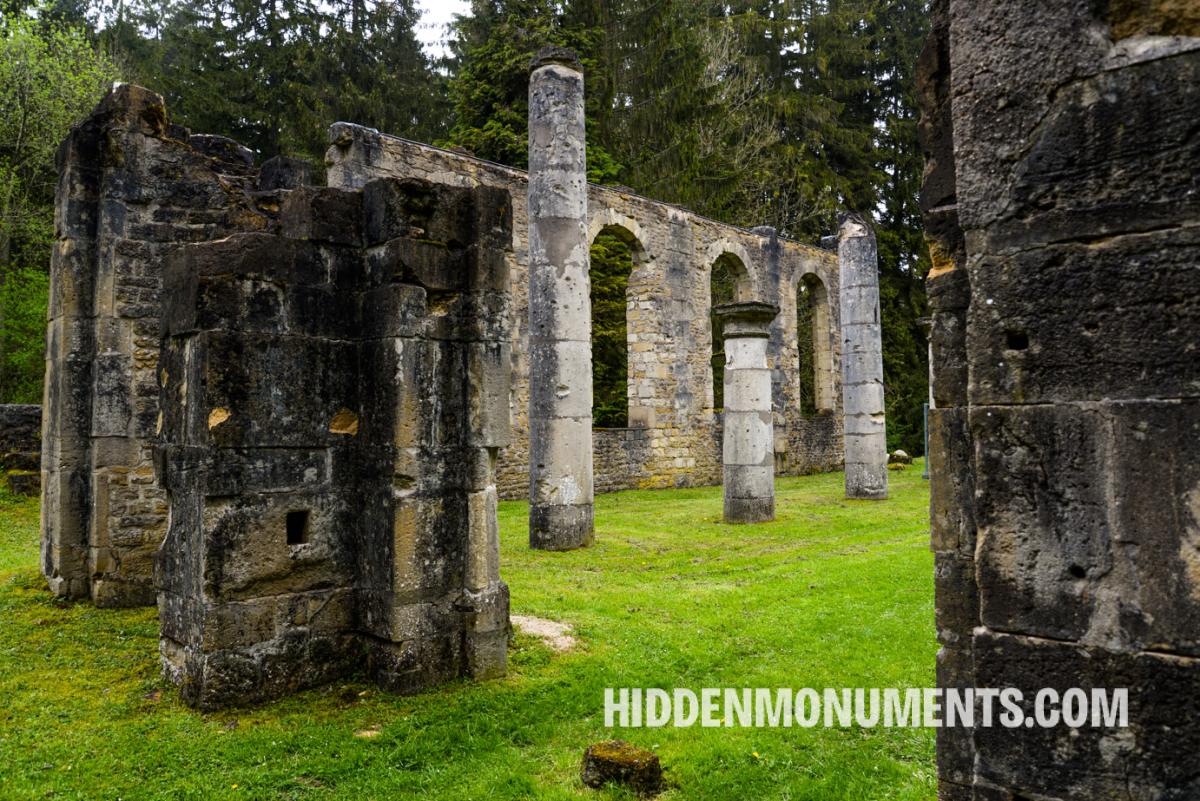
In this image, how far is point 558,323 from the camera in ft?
34.8

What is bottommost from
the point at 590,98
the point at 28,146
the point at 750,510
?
the point at 750,510

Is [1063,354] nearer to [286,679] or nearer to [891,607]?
[286,679]

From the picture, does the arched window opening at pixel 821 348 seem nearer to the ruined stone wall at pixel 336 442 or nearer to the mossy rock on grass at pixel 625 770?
the ruined stone wall at pixel 336 442

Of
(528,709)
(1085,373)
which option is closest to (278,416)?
(528,709)

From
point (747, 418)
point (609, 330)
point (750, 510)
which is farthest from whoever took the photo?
point (609, 330)

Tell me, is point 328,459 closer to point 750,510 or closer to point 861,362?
point 750,510

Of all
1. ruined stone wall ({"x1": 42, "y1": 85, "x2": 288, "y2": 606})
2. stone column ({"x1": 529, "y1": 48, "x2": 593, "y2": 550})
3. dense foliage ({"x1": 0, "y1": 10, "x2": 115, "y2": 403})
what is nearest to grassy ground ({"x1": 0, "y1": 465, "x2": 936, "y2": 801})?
ruined stone wall ({"x1": 42, "y1": 85, "x2": 288, "y2": 606})

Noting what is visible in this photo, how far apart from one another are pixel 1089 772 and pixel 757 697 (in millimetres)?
2948

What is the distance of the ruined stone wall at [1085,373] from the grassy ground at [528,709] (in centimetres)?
182

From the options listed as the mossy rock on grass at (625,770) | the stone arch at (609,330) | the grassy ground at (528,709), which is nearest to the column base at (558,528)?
the grassy ground at (528,709)

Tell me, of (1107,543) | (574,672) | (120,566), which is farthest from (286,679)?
(1107,543)

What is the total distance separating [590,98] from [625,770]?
22273 mm

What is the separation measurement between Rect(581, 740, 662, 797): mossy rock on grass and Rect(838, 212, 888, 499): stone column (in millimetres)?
12218

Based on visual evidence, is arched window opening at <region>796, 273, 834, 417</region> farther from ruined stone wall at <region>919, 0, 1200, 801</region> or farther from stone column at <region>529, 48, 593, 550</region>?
ruined stone wall at <region>919, 0, 1200, 801</region>
